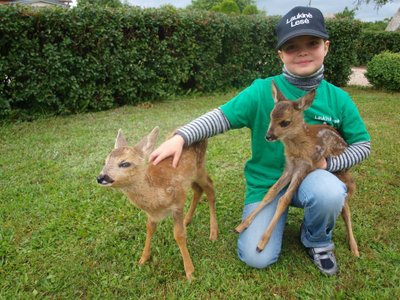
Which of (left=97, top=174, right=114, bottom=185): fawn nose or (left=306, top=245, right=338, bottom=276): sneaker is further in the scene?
(left=306, top=245, right=338, bottom=276): sneaker

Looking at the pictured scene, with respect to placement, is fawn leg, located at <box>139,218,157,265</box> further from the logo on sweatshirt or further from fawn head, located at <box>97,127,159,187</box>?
the logo on sweatshirt

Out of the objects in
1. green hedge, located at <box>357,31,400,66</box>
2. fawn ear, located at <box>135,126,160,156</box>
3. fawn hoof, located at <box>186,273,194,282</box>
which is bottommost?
green hedge, located at <box>357,31,400,66</box>

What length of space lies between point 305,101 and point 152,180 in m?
1.44

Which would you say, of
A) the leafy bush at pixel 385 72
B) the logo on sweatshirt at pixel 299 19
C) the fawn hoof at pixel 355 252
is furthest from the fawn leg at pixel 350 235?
the leafy bush at pixel 385 72

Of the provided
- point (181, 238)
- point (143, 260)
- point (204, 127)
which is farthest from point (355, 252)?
point (143, 260)

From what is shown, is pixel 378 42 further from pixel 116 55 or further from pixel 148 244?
pixel 148 244

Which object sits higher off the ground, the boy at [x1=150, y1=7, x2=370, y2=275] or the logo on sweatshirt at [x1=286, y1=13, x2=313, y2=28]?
the logo on sweatshirt at [x1=286, y1=13, x2=313, y2=28]

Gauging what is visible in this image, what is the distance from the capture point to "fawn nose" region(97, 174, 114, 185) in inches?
110

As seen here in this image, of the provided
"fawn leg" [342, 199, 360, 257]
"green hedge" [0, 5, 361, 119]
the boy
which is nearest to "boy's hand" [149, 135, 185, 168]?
the boy

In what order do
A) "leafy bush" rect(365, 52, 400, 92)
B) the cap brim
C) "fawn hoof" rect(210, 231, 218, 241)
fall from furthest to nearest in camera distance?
"leafy bush" rect(365, 52, 400, 92), "fawn hoof" rect(210, 231, 218, 241), the cap brim

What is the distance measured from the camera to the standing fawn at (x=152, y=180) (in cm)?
297

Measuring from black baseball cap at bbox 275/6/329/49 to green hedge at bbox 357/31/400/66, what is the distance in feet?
56.9

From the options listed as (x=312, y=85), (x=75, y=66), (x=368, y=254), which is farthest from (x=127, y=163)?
(x=75, y=66)

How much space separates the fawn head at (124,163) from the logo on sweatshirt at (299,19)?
1.45m
